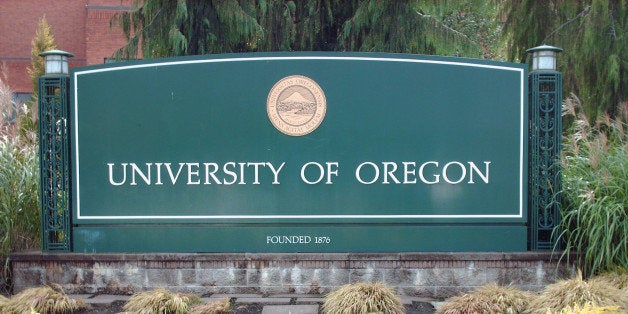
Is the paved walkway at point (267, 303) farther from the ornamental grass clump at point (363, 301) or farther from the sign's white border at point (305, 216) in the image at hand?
the sign's white border at point (305, 216)

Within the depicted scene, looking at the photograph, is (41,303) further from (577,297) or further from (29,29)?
(29,29)

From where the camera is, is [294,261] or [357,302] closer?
[357,302]

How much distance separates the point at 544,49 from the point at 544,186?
4.41ft

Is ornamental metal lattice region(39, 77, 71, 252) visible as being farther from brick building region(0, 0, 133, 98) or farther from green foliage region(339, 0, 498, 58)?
brick building region(0, 0, 133, 98)

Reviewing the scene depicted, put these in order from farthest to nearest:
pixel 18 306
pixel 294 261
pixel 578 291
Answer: pixel 294 261
pixel 18 306
pixel 578 291

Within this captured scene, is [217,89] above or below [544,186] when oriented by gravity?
above

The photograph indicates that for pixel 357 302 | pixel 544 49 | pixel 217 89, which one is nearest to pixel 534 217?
pixel 544 49

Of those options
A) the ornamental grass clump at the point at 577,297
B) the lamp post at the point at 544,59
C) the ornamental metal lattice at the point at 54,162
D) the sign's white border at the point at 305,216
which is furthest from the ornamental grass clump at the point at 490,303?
the ornamental metal lattice at the point at 54,162

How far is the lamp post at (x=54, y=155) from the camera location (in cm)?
538

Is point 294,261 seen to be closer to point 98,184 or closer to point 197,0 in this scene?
point 98,184

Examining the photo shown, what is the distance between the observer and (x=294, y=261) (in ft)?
17.3

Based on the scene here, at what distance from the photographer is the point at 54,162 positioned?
5395 mm

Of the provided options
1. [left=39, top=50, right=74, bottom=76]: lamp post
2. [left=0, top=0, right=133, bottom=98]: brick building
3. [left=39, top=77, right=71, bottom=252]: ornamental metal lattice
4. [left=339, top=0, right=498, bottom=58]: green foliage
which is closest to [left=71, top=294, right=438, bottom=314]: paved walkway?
[left=39, top=77, right=71, bottom=252]: ornamental metal lattice

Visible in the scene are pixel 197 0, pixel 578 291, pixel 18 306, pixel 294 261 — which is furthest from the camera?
pixel 197 0
